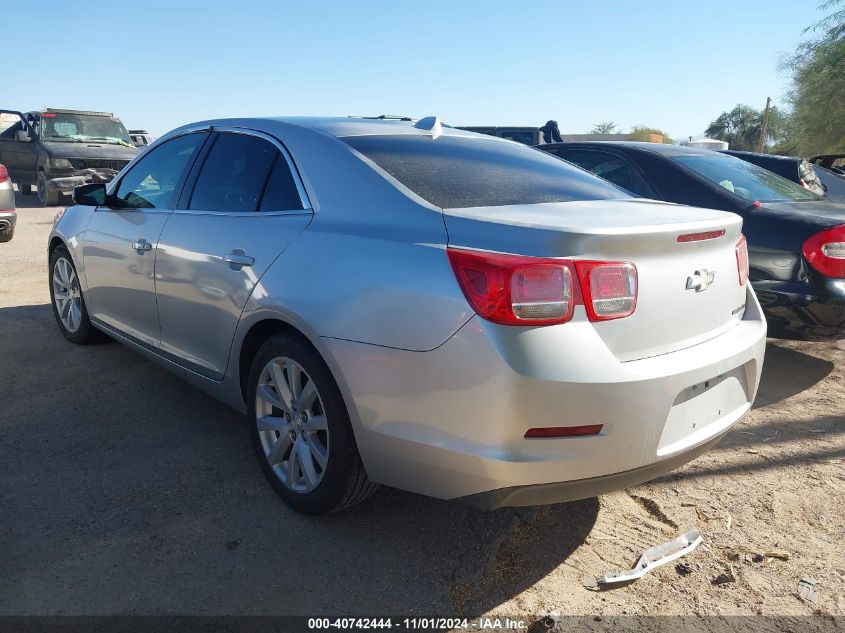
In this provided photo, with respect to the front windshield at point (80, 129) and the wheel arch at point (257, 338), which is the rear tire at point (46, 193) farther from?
the wheel arch at point (257, 338)

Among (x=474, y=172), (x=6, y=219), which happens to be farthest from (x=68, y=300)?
(x=6, y=219)

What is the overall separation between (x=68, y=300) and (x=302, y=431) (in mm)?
3073

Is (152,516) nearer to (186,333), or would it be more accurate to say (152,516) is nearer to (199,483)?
(199,483)

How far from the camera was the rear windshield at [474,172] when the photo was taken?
8.98 feet

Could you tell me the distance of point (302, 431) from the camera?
2873 millimetres

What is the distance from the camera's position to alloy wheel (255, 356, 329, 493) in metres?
2.80

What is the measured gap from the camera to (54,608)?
2.32 metres

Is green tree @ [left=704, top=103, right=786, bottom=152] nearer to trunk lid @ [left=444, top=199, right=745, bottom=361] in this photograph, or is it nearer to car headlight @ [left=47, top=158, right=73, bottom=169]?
car headlight @ [left=47, top=158, right=73, bottom=169]

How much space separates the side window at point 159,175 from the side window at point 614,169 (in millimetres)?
2978

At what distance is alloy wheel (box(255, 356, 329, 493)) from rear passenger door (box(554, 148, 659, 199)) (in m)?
3.24

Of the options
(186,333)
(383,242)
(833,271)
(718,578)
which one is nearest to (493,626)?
(718,578)

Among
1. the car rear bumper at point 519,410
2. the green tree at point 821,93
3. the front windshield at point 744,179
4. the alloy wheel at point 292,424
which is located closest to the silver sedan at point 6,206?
the alloy wheel at point 292,424

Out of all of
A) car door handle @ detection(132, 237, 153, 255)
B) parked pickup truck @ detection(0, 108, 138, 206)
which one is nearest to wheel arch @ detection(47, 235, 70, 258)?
car door handle @ detection(132, 237, 153, 255)

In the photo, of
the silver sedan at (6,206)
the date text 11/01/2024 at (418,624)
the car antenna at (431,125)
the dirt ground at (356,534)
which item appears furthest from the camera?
the silver sedan at (6,206)
